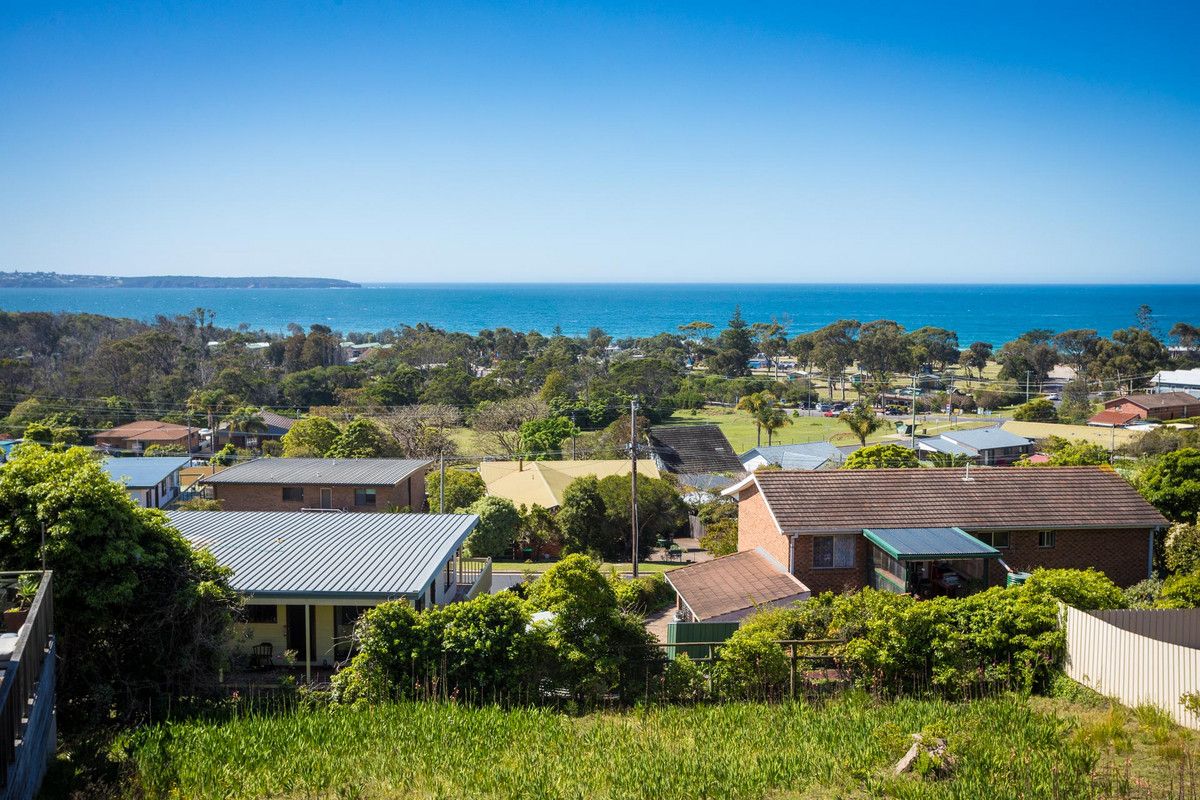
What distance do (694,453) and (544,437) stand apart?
10.3 m

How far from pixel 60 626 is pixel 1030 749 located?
13.6m

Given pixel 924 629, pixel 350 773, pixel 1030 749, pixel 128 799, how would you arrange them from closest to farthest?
pixel 128 799, pixel 350 773, pixel 1030 749, pixel 924 629

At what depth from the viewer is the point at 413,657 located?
1441 centimetres

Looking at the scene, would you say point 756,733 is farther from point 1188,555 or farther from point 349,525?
point 1188,555

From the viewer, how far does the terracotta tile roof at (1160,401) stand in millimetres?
77688

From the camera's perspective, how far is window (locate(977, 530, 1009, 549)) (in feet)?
81.1

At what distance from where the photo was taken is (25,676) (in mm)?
9344

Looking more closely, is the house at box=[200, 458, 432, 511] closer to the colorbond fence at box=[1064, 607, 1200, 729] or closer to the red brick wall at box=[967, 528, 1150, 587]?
the red brick wall at box=[967, 528, 1150, 587]

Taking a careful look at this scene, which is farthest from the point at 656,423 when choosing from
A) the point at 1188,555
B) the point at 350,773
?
the point at 350,773

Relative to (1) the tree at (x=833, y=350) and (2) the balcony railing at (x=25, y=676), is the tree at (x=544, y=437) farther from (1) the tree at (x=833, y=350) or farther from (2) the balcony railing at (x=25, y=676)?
(1) the tree at (x=833, y=350)

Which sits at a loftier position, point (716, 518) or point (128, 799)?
point (128, 799)

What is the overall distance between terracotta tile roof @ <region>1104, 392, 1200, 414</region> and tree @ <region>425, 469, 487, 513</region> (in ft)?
205

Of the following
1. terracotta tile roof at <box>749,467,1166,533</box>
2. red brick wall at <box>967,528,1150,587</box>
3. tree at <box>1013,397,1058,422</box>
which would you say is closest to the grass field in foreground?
terracotta tile roof at <box>749,467,1166,533</box>

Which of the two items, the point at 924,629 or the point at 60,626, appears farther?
the point at 924,629
